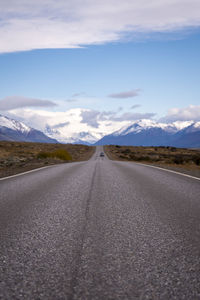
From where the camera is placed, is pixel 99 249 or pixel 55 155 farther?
pixel 55 155

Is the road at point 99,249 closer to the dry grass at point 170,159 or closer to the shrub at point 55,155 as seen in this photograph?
the dry grass at point 170,159

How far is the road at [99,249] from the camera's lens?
8.47 ft

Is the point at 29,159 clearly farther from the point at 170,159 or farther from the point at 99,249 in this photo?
the point at 99,249

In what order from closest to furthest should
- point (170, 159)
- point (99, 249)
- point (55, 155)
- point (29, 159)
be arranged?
1. point (99, 249)
2. point (29, 159)
3. point (55, 155)
4. point (170, 159)

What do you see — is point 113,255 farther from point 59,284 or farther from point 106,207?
point 106,207

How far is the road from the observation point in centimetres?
258

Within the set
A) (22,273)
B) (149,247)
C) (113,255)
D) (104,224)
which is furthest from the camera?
(104,224)

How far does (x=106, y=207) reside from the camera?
6.06 meters

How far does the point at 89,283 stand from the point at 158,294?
62cm

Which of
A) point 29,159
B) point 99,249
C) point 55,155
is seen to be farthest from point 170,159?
point 99,249

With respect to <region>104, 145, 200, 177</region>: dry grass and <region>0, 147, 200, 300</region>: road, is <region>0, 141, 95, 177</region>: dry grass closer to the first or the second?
<region>104, 145, 200, 177</region>: dry grass

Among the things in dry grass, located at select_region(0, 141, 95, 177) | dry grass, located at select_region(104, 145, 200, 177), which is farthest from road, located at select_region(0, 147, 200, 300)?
dry grass, located at select_region(0, 141, 95, 177)

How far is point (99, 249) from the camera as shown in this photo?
3564mm

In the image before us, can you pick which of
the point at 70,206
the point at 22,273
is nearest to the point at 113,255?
the point at 22,273
